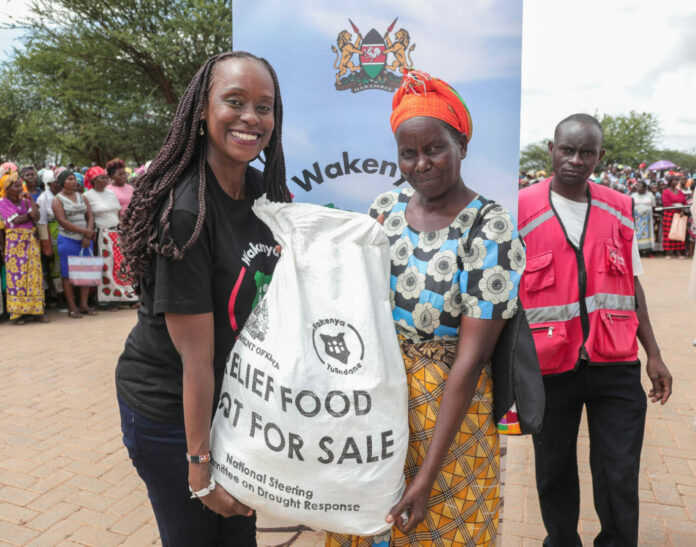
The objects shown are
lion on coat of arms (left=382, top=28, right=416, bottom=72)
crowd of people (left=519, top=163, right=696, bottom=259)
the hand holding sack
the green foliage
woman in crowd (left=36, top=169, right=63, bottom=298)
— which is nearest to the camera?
lion on coat of arms (left=382, top=28, right=416, bottom=72)

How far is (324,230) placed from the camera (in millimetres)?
1425

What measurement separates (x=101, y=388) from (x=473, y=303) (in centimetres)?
432

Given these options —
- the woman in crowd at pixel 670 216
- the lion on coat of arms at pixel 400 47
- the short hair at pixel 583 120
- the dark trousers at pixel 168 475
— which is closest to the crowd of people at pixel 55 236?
the lion on coat of arms at pixel 400 47

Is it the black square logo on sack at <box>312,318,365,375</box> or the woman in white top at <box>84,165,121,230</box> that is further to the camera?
the woman in white top at <box>84,165,121,230</box>

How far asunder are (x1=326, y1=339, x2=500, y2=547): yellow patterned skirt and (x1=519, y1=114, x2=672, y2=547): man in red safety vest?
727 mm

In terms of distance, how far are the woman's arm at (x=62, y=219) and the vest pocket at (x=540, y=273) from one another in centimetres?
663

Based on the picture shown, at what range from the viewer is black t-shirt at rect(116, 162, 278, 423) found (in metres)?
1.38

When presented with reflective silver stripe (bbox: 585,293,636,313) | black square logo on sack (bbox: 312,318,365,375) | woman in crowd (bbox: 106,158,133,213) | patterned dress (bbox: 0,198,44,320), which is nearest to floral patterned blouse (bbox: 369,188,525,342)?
black square logo on sack (bbox: 312,318,365,375)

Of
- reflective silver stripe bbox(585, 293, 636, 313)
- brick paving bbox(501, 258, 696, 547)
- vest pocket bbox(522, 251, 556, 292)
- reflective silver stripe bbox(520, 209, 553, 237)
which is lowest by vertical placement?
brick paving bbox(501, 258, 696, 547)

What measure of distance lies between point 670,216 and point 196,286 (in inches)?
535

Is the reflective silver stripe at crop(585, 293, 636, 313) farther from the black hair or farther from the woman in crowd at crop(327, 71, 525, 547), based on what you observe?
the black hair

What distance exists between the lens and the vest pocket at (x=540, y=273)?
2.21m

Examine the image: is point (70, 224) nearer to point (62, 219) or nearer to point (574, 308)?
point (62, 219)

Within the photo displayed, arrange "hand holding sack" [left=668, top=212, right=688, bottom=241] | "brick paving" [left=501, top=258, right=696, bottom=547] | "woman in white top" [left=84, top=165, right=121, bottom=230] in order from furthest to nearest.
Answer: "hand holding sack" [left=668, top=212, right=688, bottom=241], "woman in white top" [left=84, top=165, right=121, bottom=230], "brick paving" [left=501, top=258, right=696, bottom=547]
